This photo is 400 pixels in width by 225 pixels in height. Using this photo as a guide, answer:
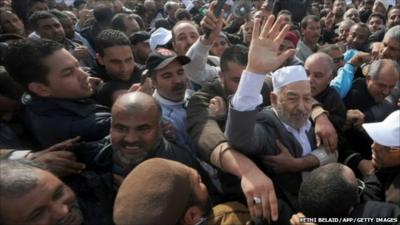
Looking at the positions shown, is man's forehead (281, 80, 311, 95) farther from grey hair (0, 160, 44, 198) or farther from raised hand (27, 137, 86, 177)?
grey hair (0, 160, 44, 198)

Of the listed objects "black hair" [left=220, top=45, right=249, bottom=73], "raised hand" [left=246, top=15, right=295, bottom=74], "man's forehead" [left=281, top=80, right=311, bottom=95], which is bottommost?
"man's forehead" [left=281, top=80, right=311, bottom=95]

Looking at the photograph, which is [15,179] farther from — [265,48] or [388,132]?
[388,132]

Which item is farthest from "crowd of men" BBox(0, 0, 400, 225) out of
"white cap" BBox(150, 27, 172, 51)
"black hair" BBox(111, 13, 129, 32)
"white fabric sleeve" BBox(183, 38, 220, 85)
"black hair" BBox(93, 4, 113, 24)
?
"black hair" BBox(93, 4, 113, 24)

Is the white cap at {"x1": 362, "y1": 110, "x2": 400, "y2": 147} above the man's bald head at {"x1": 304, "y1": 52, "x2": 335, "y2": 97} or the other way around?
above

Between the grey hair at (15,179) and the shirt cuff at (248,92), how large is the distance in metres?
0.95

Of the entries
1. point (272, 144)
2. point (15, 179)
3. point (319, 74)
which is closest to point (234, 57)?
point (272, 144)

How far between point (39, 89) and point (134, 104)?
23.2 inches

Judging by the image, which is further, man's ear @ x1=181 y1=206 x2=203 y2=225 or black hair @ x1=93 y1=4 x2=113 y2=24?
black hair @ x1=93 y1=4 x2=113 y2=24

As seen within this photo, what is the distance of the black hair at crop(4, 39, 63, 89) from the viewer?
6.92ft

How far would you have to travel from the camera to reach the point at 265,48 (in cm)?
181

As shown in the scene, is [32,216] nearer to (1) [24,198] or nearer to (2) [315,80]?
A: (1) [24,198]

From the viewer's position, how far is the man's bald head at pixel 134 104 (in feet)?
6.42

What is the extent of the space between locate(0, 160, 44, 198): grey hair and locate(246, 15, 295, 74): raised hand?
1.05 metres

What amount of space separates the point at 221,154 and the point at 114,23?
355 cm
